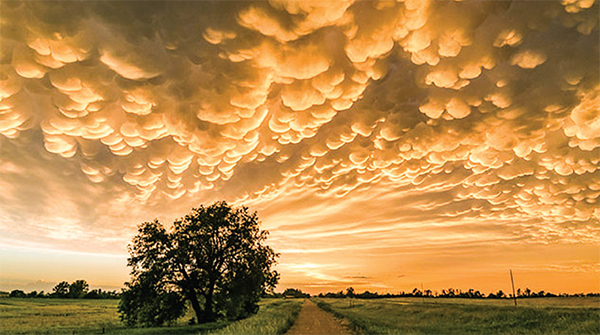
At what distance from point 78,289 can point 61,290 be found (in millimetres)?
10550

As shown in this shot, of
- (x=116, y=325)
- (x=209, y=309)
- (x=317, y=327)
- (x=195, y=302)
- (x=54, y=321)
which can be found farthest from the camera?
(x=54, y=321)

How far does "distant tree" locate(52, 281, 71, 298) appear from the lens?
15300 centimetres

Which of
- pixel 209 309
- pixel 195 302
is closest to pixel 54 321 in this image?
pixel 195 302

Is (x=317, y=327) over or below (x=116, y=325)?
over

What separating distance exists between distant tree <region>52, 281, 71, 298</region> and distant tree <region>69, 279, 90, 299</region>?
2.53 metres

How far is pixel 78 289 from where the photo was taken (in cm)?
15338

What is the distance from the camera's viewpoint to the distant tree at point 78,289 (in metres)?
151

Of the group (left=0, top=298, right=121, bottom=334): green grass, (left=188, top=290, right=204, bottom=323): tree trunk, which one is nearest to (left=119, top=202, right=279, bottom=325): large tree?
(left=188, top=290, right=204, bottom=323): tree trunk

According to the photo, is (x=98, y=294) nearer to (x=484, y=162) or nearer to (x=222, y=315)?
(x=222, y=315)

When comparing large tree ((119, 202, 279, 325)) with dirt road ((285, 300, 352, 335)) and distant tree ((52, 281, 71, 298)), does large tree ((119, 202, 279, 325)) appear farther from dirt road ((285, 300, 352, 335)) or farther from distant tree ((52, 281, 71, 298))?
distant tree ((52, 281, 71, 298))

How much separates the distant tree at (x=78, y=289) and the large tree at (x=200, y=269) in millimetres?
155461

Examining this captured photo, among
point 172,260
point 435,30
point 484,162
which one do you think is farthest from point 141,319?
point 435,30

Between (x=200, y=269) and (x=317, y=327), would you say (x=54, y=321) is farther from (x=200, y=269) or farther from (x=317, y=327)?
(x=317, y=327)

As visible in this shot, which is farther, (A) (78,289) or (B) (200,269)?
A: (A) (78,289)
